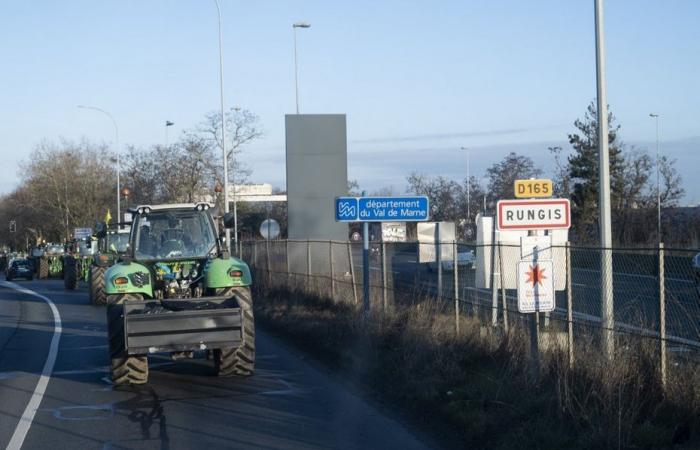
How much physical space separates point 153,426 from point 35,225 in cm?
6454

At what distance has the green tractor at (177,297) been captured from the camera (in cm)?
1136

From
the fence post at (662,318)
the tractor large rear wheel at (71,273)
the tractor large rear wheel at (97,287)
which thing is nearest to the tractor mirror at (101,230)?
the fence post at (662,318)

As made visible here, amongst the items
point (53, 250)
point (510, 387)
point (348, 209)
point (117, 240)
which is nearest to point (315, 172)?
point (117, 240)

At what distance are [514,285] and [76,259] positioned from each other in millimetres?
25475

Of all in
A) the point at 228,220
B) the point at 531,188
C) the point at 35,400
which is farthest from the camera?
the point at 228,220

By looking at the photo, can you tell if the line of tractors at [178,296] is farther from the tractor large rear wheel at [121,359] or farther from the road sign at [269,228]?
the road sign at [269,228]

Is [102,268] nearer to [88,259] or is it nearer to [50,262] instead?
[88,259]

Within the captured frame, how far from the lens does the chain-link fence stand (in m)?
9.09

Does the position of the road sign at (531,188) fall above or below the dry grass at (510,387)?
above

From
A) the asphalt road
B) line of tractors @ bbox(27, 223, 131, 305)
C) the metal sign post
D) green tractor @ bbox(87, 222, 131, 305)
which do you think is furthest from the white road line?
green tractor @ bbox(87, 222, 131, 305)

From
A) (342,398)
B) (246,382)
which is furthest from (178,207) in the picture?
(342,398)

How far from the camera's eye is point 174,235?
14.0 meters

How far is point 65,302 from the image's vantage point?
95.0 feet

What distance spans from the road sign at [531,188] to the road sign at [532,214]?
111cm
